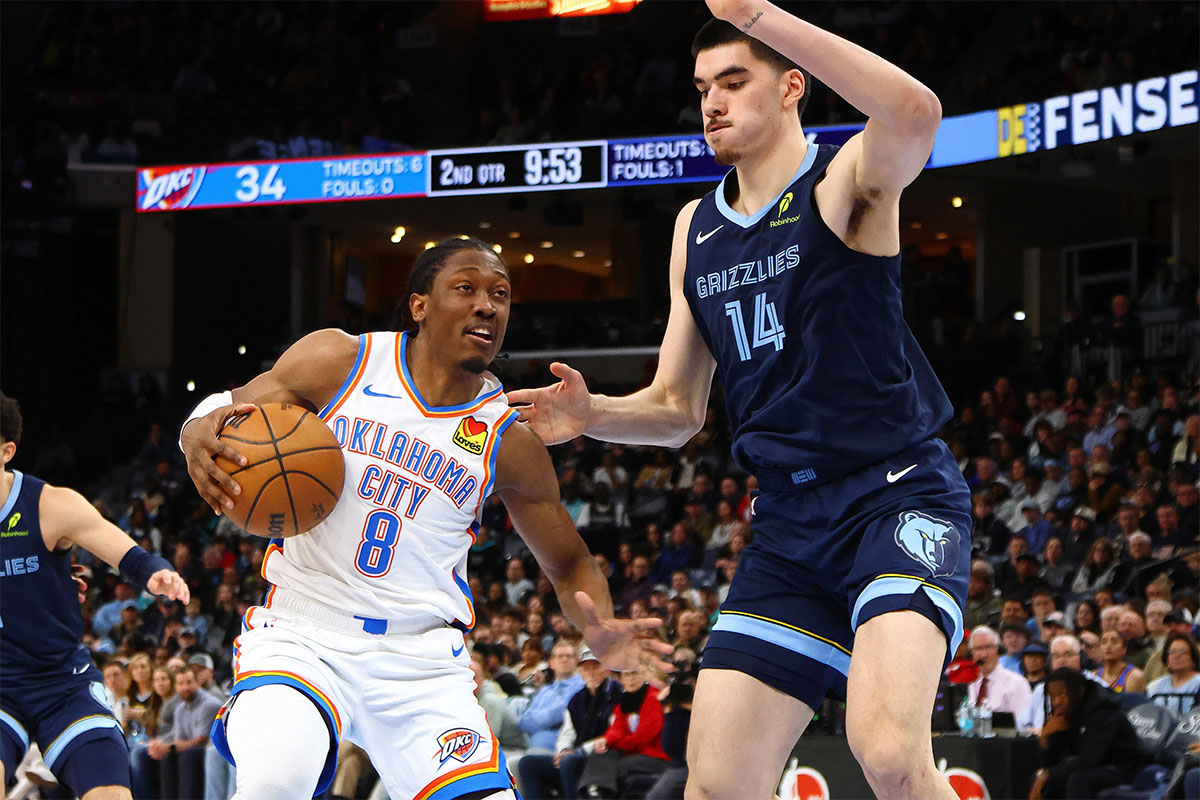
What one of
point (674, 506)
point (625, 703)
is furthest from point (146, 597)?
point (625, 703)

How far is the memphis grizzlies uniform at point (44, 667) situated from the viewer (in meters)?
5.23

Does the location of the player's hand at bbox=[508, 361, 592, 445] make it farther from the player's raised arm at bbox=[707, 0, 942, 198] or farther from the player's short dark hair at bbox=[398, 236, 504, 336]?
the player's raised arm at bbox=[707, 0, 942, 198]

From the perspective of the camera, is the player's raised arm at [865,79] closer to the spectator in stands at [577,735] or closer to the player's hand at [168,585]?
the player's hand at [168,585]

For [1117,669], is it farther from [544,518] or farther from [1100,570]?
[544,518]

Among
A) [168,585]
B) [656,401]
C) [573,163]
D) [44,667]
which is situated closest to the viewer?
[656,401]

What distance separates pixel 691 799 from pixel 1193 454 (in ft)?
35.4

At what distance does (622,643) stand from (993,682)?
621 cm

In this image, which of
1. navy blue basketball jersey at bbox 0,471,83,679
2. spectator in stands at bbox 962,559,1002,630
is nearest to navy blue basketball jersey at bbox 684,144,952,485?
navy blue basketball jersey at bbox 0,471,83,679

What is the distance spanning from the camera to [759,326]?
11.9 ft

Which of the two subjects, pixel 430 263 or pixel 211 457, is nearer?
pixel 211 457

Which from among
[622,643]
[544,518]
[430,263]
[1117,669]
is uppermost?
[430,263]

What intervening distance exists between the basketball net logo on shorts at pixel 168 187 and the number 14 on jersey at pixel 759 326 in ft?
55.2

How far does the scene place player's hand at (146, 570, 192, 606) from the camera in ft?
16.2

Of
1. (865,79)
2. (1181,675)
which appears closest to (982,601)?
(1181,675)
